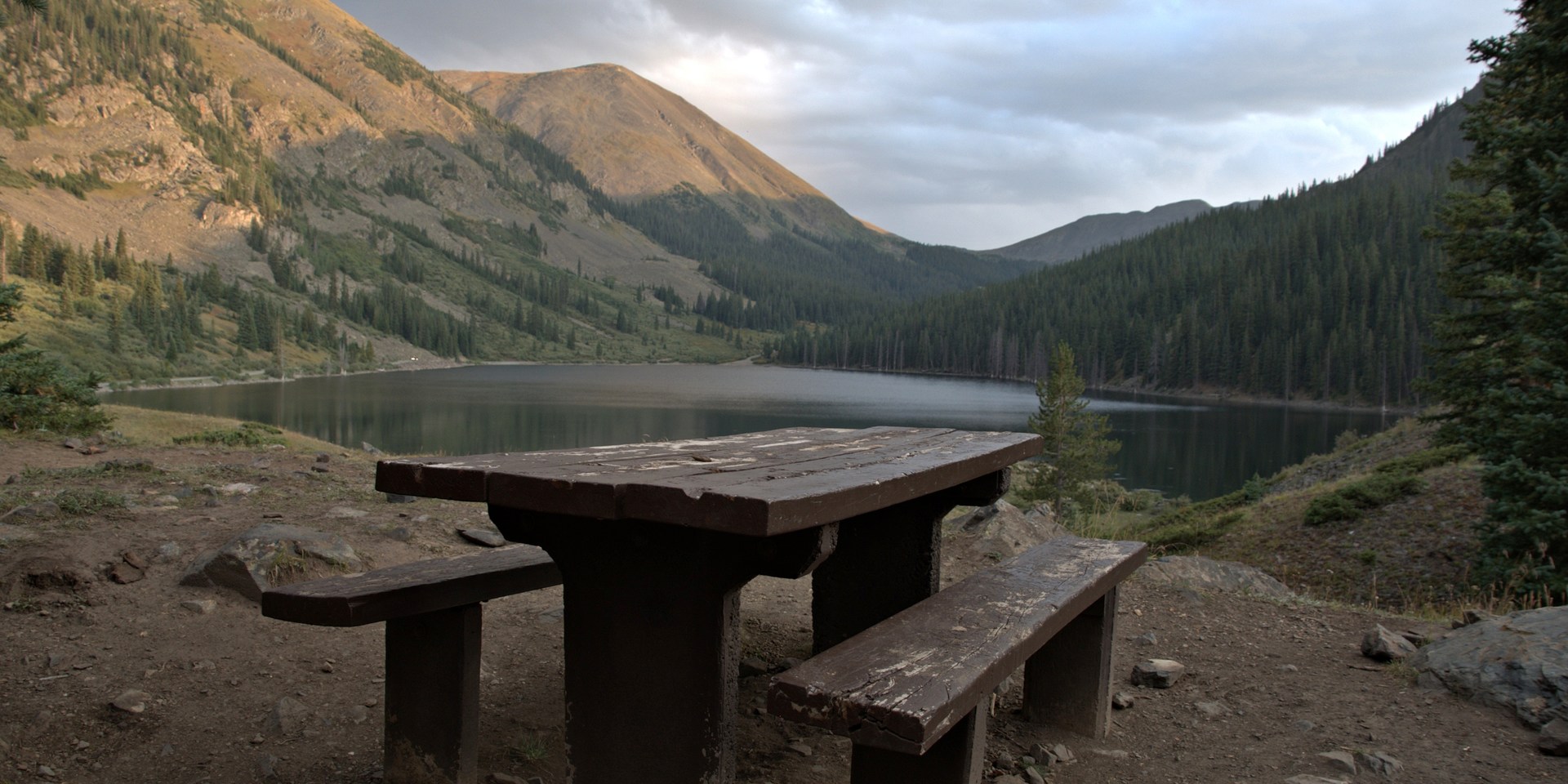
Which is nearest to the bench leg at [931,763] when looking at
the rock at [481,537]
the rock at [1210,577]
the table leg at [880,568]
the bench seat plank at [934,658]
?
the bench seat plank at [934,658]

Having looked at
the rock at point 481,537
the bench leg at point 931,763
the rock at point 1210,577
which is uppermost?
the bench leg at point 931,763

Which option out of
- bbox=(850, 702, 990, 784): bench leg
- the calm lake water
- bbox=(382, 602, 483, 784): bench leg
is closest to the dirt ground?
bbox=(382, 602, 483, 784): bench leg

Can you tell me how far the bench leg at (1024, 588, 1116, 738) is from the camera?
3977mm

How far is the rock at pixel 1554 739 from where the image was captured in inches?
141

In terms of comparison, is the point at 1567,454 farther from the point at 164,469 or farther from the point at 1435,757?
the point at 164,469

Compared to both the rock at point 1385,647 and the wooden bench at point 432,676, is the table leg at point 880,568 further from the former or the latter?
the rock at point 1385,647

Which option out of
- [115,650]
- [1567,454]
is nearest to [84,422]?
[115,650]

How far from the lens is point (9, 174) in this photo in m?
104

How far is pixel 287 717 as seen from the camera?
143 inches

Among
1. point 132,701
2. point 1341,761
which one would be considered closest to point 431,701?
point 132,701

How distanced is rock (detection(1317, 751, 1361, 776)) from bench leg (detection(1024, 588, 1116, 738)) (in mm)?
869

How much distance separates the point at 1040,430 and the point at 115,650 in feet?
91.0

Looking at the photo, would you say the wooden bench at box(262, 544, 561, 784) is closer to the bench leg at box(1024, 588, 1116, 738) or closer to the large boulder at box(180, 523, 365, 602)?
the large boulder at box(180, 523, 365, 602)

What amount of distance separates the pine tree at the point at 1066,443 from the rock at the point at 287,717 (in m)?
24.7
